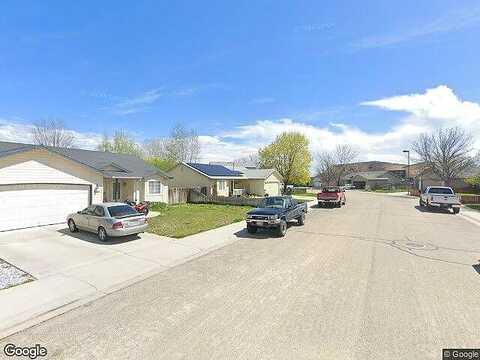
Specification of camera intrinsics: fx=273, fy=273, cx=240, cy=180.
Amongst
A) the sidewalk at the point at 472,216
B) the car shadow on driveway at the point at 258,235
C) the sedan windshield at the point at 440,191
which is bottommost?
the sidewalk at the point at 472,216

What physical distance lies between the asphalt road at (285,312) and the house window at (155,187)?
16.4m

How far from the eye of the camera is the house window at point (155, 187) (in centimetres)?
2427

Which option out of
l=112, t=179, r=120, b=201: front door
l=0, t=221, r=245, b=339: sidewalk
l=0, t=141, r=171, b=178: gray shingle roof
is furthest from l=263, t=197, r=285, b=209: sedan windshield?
l=112, t=179, r=120, b=201: front door

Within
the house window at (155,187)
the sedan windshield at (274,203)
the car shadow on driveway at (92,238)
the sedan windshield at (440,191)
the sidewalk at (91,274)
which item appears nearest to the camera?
the sidewalk at (91,274)

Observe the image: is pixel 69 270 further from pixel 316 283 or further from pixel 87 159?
pixel 87 159

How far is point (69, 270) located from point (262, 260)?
229 inches

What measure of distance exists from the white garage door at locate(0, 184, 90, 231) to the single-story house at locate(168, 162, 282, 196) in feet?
51.6

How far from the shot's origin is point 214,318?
17.1ft

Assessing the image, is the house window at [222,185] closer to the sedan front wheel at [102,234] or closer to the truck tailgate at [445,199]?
the truck tailgate at [445,199]

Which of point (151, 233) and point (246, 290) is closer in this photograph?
point (246, 290)

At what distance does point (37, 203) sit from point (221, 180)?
838 inches


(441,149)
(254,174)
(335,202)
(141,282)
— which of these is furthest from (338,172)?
(141,282)

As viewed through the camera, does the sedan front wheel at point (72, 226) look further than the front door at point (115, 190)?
No

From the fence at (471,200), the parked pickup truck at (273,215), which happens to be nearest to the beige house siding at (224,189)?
the parked pickup truck at (273,215)
